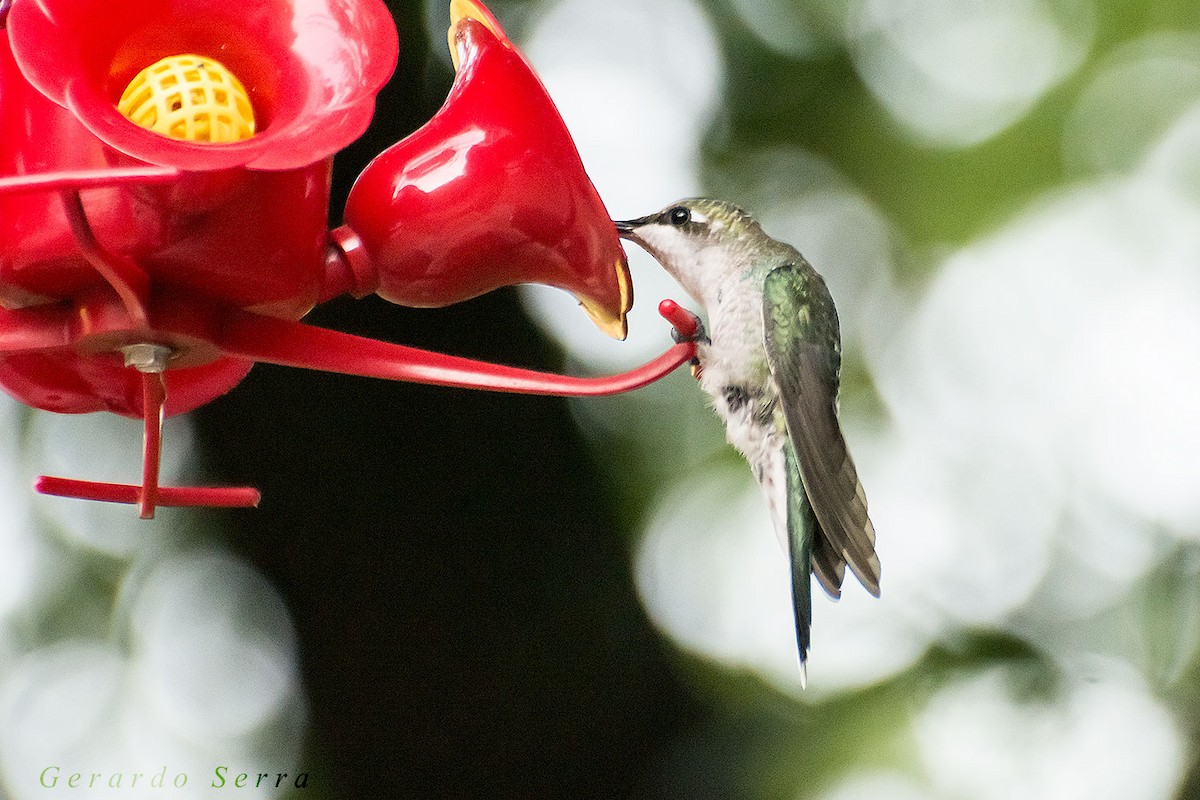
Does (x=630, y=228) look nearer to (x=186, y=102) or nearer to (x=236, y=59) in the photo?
(x=236, y=59)

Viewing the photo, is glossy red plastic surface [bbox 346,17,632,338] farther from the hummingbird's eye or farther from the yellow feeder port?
the hummingbird's eye

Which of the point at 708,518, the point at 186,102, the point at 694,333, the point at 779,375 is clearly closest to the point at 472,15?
the point at 186,102

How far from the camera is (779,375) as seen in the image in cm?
250

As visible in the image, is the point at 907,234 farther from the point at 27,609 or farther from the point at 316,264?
the point at 27,609

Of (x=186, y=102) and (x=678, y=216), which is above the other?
(x=186, y=102)

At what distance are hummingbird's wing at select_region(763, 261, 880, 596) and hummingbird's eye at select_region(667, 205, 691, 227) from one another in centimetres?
24

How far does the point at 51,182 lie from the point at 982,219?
2.78 m

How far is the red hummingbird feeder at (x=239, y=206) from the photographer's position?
1383mm

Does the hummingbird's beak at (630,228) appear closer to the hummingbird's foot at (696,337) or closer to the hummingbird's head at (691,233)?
the hummingbird's head at (691,233)

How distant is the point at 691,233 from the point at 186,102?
1.55 meters

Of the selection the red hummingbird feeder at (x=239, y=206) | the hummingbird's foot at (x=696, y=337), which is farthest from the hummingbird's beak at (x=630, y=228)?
the red hummingbird feeder at (x=239, y=206)

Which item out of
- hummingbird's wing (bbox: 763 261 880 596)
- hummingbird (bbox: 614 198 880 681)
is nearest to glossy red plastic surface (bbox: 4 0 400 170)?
hummingbird (bbox: 614 198 880 681)

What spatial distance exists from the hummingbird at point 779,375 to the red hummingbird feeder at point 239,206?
550mm

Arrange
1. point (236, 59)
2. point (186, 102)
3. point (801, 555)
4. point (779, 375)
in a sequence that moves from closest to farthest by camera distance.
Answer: point (186, 102) < point (236, 59) < point (801, 555) < point (779, 375)
